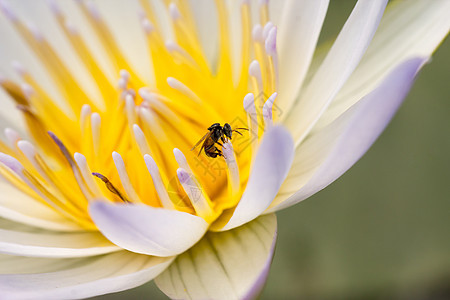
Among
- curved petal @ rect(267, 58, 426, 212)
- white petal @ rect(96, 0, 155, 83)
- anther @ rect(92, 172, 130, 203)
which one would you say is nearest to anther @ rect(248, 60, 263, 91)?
curved petal @ rect(267, 58, 426, 212)

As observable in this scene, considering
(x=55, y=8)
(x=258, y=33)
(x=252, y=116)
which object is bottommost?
(x=252, y=116)

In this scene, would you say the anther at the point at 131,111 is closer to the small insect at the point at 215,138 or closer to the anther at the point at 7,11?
the small insect at the point at 215,138

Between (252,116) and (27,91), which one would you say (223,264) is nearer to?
(252,116)

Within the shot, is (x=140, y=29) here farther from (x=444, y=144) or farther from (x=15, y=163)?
(x=444, y=144)

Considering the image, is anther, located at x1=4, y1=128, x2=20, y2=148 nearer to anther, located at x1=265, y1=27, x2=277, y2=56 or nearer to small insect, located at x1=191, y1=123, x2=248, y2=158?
small insect, located at x1=191, y1=123, x2=248, y2=158

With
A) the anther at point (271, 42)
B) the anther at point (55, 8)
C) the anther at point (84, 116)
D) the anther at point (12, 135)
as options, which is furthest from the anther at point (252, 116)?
the anther at point (55, 8)

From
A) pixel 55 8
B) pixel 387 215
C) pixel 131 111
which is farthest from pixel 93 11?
pixel 387 215
